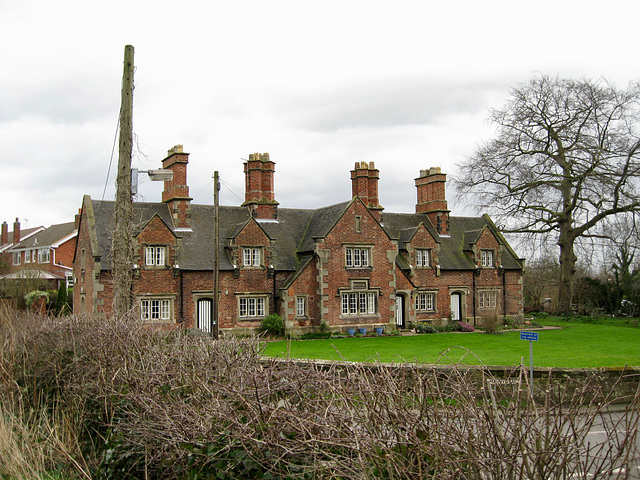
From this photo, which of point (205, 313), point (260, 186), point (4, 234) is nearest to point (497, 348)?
point (205, 313)

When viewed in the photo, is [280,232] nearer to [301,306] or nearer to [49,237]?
[301,306]

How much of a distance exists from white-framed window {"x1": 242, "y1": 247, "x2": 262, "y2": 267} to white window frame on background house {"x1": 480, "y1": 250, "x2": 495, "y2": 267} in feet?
55.1

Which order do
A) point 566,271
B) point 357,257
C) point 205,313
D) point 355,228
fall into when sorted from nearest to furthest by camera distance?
point 205,313 < point 355,228 < point 357,257 < point 566,271

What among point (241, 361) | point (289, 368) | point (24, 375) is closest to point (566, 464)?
point (289, 368)

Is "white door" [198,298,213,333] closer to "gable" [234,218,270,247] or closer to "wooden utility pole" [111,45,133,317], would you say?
"gable" [234,218,270,247]

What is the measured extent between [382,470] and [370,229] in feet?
99.9

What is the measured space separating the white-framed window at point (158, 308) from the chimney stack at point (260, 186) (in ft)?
25.6

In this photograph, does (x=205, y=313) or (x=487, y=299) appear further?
(x=487, y=299)

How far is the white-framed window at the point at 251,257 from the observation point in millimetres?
32625

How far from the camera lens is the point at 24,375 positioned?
34.4ft

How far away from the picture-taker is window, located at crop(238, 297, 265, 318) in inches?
1278

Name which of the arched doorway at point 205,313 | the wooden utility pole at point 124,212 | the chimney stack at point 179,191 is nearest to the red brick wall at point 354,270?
the arched doorway at point 205,313

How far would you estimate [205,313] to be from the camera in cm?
3170

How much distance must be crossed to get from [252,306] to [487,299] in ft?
57.3
